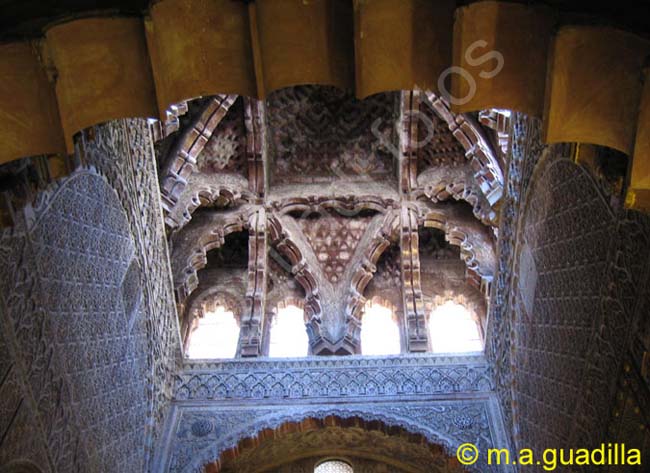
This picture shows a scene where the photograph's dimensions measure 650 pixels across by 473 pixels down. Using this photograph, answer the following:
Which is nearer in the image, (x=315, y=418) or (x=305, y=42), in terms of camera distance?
(x=305, y=42)

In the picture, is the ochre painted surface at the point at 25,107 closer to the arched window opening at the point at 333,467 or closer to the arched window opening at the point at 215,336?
the arched window opening at the point at 215,336

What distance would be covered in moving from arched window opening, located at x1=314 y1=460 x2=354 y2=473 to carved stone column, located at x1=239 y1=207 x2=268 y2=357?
4.16ft

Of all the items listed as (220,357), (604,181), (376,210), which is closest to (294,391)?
(220,357)

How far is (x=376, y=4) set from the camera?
2947mm

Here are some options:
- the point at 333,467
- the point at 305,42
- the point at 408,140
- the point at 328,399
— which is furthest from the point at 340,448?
the point at 305,42

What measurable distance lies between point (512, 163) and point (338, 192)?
2.95 m

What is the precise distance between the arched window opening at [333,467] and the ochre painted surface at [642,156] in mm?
4536

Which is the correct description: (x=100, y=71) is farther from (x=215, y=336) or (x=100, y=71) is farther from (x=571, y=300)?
(x=215, y=336)

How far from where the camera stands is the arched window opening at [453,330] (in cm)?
696

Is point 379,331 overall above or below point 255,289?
below

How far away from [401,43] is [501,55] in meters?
0.46

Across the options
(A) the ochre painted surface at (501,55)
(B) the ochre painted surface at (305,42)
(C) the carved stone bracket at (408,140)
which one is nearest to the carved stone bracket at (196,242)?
(C) the carved stone bracket at (408,140)

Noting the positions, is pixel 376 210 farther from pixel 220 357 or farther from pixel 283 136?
pixel 220 357

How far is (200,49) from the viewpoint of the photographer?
3.07 meters
